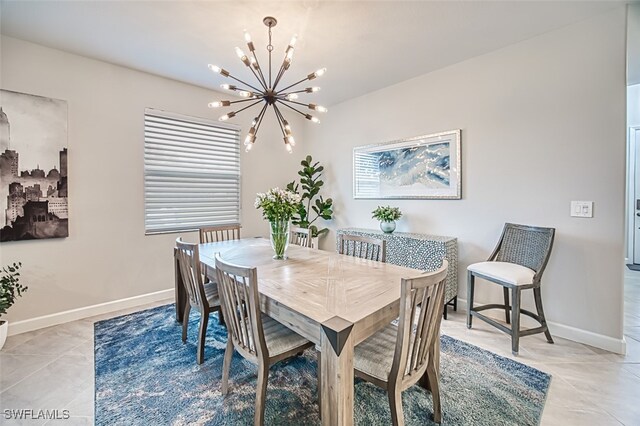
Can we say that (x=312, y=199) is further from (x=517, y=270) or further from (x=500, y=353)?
(x=500, y=353)

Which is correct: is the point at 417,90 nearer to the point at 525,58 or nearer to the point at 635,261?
the point at 525,58

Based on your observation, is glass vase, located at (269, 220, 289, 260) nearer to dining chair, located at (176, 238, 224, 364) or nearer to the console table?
dining chair, located at (176, 238, 224, 364)

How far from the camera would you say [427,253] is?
9.77 ft

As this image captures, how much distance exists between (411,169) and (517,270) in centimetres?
164

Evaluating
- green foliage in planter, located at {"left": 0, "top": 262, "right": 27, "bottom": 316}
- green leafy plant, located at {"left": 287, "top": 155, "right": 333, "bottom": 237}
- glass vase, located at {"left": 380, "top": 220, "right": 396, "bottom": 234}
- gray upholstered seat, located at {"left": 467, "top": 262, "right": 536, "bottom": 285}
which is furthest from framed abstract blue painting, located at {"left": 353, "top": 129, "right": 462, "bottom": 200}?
green foliage in planter, located at {"left": 0, "top": 262, "right": 27, "bottom": 316}

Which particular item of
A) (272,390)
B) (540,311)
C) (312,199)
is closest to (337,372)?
(272,390)

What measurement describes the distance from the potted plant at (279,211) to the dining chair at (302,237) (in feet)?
1.97

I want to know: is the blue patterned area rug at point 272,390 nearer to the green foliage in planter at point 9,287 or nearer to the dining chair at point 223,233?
the green foliage in planter at point 9,287

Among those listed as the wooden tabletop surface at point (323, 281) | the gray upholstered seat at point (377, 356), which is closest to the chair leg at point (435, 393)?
the gray upholstered seat at point (377, 356)

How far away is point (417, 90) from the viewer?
11.3 ft

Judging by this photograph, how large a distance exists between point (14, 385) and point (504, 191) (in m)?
4.28

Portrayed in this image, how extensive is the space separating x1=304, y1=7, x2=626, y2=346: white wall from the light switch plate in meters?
0.04

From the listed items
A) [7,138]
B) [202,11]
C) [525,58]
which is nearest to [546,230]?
[525,58]

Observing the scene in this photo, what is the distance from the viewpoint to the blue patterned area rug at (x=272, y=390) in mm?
1633
